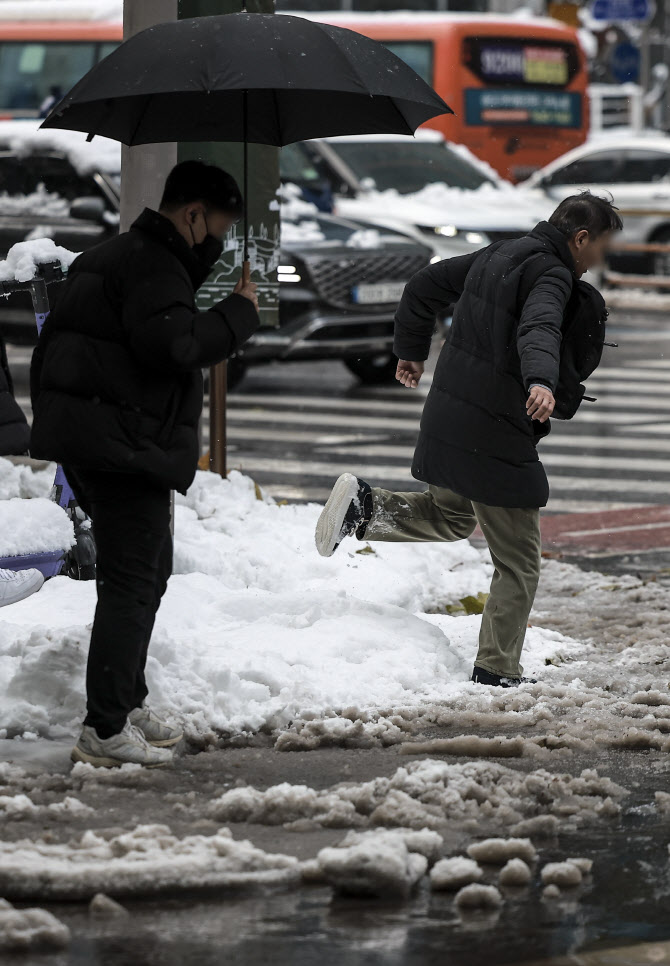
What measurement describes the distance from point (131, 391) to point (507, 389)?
4.88 ft

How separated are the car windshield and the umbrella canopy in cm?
1124

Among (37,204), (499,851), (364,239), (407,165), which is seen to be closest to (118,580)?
(499,851)

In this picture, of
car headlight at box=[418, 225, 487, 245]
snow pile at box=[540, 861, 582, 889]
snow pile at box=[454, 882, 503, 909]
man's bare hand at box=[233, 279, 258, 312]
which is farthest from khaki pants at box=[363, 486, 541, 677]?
car headlight at box=[418, 225, 487, 245]

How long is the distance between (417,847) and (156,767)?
0.97 metres

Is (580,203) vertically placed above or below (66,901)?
above

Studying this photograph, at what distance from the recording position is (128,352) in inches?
186

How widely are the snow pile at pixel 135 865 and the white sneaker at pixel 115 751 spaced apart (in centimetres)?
61

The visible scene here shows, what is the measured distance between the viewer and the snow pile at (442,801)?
4391 mm

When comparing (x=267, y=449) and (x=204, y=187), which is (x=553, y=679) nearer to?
(x=204, y=187)

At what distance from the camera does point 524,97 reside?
78.8 feet

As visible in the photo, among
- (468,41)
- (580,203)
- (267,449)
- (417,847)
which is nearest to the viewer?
(417,847)

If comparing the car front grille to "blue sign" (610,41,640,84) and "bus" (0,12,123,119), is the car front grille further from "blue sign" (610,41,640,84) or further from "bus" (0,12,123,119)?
"blue sign" (610,41,640,84)

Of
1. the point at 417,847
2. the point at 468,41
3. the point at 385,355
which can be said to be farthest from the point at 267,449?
the point at 468,41

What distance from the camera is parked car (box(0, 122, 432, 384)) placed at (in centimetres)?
1393
